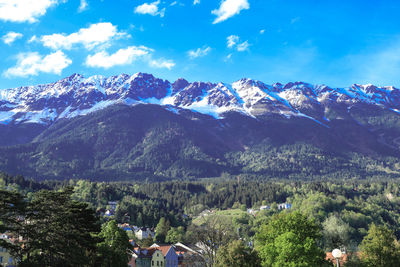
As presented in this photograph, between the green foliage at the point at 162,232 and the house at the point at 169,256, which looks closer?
the house at the point at 169,256

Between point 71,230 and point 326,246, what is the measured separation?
9289 cm

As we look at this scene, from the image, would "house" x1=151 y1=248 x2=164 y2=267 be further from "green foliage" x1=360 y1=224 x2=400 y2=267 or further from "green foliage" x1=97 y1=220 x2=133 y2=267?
"green foliage" x1=360 y1=224 x2=400 y2=267

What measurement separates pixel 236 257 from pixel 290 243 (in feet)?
35.4

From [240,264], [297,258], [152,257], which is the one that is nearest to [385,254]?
[297,258]

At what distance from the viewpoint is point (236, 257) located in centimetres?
6116

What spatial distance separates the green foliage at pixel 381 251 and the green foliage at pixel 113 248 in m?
39.0

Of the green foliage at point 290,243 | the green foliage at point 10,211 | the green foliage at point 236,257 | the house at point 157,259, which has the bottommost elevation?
the house at point 157,259

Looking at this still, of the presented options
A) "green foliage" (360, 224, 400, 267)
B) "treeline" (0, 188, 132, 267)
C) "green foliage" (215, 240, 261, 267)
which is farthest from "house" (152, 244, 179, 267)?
"green foliage" (360, 224, 400, 267)

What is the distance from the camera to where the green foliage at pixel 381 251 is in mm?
61125

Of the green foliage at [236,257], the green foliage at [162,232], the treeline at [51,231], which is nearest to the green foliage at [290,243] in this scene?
the green foliage at [236,257]

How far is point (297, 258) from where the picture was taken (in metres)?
54.0

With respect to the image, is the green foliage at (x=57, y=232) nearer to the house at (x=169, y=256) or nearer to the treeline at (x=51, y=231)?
the treeline at (x=51, y=231)

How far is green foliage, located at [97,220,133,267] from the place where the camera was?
59.7 meters

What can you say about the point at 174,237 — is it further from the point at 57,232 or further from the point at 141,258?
the point at 57,232
